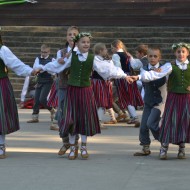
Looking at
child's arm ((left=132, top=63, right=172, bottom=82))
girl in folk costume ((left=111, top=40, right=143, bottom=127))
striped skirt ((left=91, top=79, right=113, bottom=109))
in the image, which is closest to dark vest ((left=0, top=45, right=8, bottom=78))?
child's arm ((left=132, top=63, right=172, bottom=82))

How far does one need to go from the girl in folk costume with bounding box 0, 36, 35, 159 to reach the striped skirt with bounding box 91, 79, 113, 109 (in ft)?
11.3

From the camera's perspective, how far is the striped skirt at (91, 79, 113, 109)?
41.4 ft

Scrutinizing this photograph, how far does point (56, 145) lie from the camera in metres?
10.5

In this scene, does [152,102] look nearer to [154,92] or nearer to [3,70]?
[154,92]

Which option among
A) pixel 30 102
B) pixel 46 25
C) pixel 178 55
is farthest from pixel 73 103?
pixel 46 25

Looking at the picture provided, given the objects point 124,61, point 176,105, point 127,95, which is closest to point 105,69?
point 176,105

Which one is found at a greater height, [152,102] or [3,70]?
[3,70]

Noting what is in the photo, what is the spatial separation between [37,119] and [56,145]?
3.15 m

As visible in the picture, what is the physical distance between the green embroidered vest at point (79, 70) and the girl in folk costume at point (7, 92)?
0.50 m

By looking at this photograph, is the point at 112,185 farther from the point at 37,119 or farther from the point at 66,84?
the point at 37,119

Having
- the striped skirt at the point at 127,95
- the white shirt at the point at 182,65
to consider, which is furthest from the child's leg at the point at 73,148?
the striped skirt at the point at 127,95

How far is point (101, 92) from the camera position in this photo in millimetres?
12680

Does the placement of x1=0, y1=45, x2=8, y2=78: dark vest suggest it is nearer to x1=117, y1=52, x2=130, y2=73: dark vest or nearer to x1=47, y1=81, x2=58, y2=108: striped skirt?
x1=47, y1=81, x2=58, y2=108: striped skirt

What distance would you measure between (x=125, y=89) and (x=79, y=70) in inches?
168
